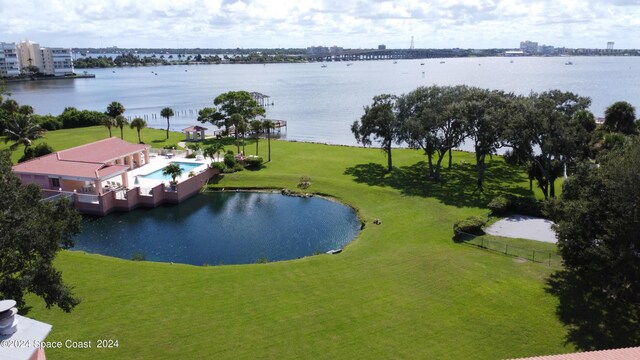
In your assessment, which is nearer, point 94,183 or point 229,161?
point 94,183

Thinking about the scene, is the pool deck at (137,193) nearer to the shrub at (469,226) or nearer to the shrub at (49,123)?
the shrub at (469,226)

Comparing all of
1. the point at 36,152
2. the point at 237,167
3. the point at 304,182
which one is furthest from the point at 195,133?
the point at 304,182

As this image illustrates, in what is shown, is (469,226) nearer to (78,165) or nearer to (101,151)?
(78,165)

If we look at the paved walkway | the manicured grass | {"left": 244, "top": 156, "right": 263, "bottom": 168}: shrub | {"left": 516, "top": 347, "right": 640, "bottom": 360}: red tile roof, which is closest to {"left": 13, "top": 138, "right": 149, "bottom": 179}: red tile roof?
{"left": 244, "top": 156, "right": 263, "bottom": 168}: shrub

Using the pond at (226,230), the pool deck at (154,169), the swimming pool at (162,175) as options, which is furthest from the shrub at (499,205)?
the swimming pool at (162,175)

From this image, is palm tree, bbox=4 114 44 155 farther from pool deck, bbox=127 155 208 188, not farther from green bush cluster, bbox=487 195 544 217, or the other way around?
green bush cluster, bbox=487 195 544 217

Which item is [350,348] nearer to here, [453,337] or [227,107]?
[453,337]

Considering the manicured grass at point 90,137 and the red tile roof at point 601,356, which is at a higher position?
the red tile roof at point 601,356
